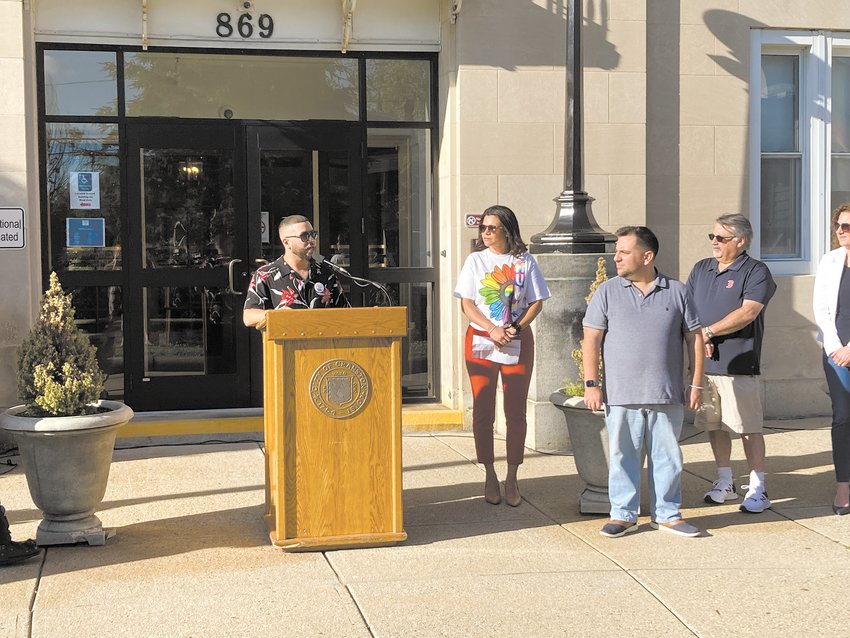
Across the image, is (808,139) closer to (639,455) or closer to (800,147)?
(800,147)

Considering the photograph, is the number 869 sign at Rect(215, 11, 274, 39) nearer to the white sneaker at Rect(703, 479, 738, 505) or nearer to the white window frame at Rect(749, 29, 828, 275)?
the white window frame at Rect(749, 29, 828, 275)

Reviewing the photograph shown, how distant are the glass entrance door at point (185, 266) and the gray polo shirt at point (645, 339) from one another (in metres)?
4.34

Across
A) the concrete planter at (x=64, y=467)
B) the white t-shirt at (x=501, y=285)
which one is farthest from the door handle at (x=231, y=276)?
the concrete planter at (x=64, y=467)

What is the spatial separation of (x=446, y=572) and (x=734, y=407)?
2468mm

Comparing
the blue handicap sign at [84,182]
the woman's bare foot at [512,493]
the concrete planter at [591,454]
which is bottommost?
the woman's bare foot at [512,493]

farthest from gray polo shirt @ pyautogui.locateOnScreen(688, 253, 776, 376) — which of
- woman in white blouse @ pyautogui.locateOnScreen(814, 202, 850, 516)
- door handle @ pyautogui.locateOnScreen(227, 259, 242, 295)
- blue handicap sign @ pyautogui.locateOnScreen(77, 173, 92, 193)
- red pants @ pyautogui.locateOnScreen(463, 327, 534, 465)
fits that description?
blue handicap sign @ pyautogui.locateOnScreen(77, 173, 92, 193)

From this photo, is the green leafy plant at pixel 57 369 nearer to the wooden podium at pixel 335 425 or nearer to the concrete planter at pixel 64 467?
the concrete planter at pixel 64 467

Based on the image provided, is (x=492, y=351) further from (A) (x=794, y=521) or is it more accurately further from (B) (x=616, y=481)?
(A) (x=794, y=521)

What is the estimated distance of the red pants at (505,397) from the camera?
23.3ft

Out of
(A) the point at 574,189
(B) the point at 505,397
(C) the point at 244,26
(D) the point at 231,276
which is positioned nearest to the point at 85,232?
(D) the point at 231,276

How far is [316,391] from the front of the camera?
598 cm

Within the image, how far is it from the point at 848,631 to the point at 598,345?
7.28ft

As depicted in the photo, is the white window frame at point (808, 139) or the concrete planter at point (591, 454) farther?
the white window frame at point (808, 139)

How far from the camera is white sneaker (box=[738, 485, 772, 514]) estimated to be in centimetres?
694
